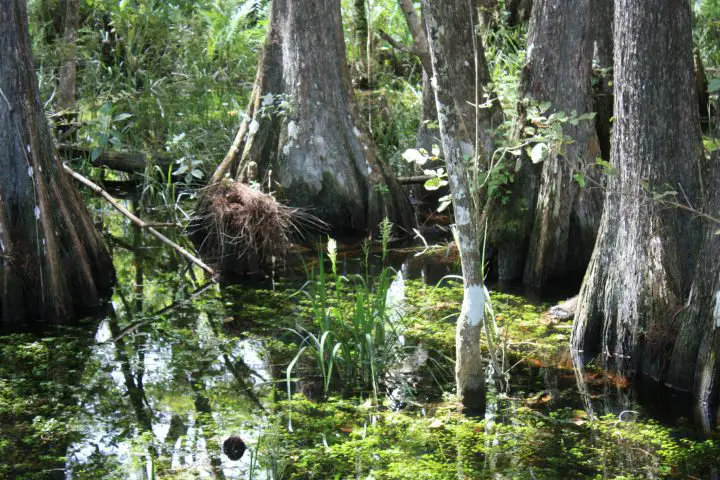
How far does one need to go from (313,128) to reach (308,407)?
4.26m

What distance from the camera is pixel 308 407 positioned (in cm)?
521

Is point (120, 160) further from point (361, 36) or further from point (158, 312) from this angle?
point (158, 312)

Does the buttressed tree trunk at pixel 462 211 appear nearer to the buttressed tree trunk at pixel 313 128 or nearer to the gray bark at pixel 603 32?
the gray bark at pixel 603 32

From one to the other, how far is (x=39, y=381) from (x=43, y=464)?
1216 mm

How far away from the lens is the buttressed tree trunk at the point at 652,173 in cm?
550

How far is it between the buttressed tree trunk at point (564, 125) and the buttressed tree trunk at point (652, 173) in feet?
4.58

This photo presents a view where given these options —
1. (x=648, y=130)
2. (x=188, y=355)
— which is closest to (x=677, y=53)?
(x=648, y=130)

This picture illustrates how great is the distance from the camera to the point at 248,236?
7.88m

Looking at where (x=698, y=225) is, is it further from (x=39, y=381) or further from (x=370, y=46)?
(x=370, y=46)

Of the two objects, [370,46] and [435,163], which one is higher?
[370,46]

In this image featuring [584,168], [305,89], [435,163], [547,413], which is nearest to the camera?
[547,413]

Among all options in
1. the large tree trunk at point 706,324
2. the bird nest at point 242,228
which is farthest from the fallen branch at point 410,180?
the large tree trunk at point 706,324

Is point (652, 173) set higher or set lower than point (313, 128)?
lower

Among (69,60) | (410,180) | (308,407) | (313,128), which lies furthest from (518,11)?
(308,407)
